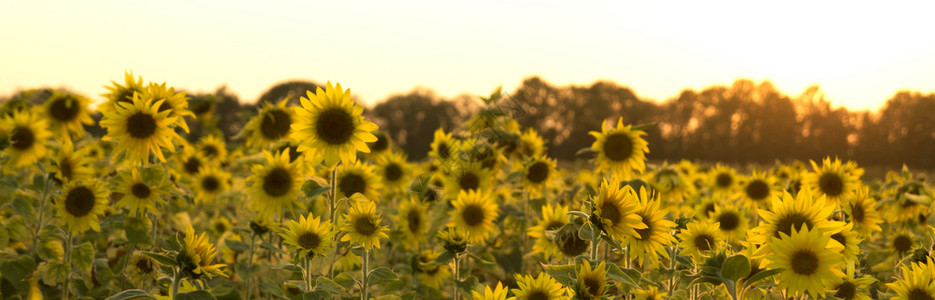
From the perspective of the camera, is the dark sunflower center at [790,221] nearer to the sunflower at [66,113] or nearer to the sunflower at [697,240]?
the sunflower at [697,240]

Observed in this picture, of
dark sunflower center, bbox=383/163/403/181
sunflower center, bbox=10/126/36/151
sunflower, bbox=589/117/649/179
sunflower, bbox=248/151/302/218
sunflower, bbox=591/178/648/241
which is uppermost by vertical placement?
dark sunflower center, bbox=383/163/403/181

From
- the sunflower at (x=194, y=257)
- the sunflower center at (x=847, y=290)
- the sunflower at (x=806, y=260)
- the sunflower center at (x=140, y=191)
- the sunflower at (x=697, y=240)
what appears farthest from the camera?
the sunflower center at (x=140, y=191)

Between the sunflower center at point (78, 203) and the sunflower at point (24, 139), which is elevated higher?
the sunflower at point (24, 139)

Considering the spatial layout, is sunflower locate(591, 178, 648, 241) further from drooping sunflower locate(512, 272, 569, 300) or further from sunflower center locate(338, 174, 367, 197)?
sunflower center locate(338, 174, 367, 197)

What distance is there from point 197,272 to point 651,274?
2018mm

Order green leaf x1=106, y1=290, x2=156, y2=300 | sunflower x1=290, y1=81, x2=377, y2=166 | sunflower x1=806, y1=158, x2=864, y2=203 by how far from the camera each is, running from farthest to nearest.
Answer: sunflower x1=806, y1=158, x2=864, y2=203 → sunflower x1=290, y1=81, x2=377, y2=166 → green leaf x1=106, y1=290, x2=156, y2=300

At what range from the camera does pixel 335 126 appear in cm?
318

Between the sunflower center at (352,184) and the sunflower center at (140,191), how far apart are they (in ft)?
4.31

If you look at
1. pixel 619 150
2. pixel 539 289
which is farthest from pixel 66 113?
pixel 539 289

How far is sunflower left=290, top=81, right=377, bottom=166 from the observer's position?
10.2ft

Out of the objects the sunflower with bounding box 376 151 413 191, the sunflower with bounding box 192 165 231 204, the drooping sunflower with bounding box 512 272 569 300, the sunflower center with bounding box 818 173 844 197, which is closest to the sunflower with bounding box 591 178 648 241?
the drooping sunflower with bounding box 512 272 569 300

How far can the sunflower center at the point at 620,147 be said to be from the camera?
4.73 metres

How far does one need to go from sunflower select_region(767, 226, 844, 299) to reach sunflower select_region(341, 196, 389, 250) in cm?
175

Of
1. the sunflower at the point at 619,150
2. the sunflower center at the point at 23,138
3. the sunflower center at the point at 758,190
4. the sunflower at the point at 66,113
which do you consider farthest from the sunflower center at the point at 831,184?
the sunflower center at the point at 23,138
